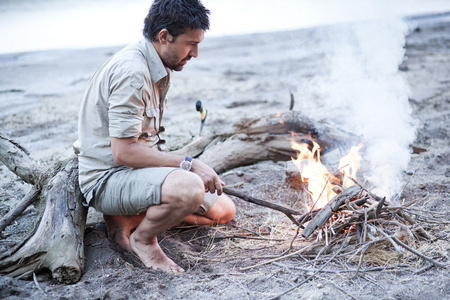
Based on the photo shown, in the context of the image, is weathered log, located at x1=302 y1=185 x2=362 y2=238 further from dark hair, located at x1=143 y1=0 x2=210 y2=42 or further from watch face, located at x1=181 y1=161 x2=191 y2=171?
dark hair, located at x1=143 y1=0 x2=210 y2=42

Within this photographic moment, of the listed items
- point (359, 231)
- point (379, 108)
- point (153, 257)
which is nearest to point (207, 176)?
point (153, 257)

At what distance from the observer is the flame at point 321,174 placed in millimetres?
3592

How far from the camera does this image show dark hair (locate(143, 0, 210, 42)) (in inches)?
113

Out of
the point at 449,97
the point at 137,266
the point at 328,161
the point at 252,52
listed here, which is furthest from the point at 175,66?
the point at 252,52

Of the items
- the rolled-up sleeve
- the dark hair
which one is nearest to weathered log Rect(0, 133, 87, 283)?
the rolled-up sleeve

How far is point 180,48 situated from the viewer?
299cm

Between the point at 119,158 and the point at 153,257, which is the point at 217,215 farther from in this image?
the point at 119,158

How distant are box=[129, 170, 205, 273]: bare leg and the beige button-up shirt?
395 millimetres

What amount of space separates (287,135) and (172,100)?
168 inches

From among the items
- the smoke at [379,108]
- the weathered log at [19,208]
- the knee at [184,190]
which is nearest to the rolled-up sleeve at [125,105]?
the knee at [184,190]

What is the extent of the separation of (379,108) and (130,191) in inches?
111

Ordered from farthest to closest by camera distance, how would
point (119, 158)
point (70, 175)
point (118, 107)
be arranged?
point (70, 175)
point (119, 158)
point (118, 107)

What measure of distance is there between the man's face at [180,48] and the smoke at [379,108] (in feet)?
6.63

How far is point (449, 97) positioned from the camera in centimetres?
743
